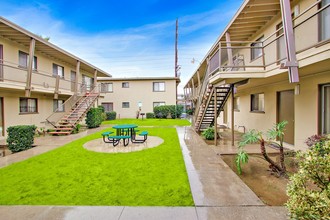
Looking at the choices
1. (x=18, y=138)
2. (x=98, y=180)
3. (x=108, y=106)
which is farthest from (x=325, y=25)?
(x=108, y=106)

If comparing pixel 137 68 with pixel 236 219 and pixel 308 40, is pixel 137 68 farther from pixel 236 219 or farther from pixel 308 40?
pixel 236 219

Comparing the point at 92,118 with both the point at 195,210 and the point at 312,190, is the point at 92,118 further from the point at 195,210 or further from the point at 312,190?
the point at 312,190

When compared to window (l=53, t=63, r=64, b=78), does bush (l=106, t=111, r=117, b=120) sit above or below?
below

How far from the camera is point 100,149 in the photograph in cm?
837

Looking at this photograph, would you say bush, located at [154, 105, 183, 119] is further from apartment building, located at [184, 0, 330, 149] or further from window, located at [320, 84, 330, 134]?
window, located at [320, 84, 330, 134]

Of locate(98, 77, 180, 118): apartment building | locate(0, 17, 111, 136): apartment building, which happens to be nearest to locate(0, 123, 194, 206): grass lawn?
locate(0, 17, 111, 136): apartment building

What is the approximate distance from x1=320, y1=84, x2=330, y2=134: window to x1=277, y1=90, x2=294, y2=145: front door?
5.15 ft

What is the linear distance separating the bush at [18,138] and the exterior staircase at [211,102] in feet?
30.6

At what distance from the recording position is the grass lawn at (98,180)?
3.83 m

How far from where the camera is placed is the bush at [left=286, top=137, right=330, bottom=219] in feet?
6.50

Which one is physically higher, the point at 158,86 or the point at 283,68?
the point at 158,86

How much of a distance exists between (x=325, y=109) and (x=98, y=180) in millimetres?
7674

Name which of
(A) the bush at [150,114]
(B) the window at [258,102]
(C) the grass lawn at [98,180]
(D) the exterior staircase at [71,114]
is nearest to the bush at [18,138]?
(C) the grass lawn at [98,180]

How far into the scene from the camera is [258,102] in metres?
11.0
